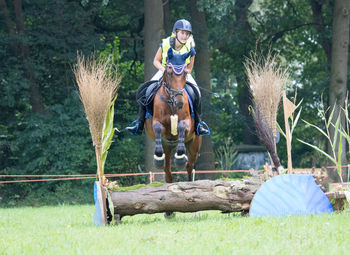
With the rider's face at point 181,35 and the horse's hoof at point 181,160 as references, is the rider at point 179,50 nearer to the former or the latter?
the rider's face at point 181,35

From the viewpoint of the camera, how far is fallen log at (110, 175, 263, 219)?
782 cm

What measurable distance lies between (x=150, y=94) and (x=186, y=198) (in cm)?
215

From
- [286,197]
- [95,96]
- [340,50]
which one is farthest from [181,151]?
[340,50]

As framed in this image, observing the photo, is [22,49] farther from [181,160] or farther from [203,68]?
[181,160]

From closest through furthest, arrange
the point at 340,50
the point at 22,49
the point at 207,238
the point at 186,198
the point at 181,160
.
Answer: the point at 207,238 < the point at 186,198 < the point at 181,160 < the point at 22,49 < the point at 340,50

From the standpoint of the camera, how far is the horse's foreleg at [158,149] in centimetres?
863

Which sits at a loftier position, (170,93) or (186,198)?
(170,93)

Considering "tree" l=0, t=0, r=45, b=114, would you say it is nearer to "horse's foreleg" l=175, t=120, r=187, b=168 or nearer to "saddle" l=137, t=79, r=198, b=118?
"saddle" l=137, t=79, r=198, b=118

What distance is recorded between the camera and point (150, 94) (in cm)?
917

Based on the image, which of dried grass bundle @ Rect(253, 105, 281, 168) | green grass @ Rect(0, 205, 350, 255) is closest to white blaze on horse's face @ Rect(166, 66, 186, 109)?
dried grass bundle @ Rect(253, 105, 281, 168)

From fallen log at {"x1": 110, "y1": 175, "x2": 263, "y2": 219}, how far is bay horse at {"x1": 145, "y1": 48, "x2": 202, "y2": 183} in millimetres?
723

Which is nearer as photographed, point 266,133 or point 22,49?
point 266,133

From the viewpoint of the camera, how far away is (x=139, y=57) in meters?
21.6

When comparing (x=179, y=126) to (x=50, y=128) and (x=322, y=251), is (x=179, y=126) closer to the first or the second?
(x=322, y=251)
